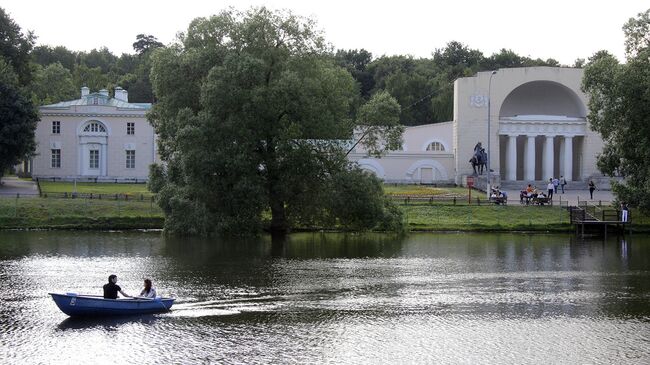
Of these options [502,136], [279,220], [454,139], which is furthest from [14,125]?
[502,136]

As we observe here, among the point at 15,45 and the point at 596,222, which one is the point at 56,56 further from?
the point at 596,222

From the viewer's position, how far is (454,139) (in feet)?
294

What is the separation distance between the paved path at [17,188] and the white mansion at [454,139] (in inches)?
172

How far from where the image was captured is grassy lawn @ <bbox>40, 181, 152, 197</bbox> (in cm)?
7112

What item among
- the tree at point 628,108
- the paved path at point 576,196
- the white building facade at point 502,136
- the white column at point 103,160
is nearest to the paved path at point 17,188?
the white column at point 103,160

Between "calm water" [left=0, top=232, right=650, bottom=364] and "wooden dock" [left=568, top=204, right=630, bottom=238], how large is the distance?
31.7 ft

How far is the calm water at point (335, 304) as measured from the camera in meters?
24.2

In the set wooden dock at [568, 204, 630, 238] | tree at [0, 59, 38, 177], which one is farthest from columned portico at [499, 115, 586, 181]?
tree at [0, 59, 38, 177]

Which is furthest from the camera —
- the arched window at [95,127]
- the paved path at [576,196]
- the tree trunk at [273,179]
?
the arched window at [95,127]

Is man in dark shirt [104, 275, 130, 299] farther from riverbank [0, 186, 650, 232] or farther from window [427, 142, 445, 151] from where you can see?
window [427, 142, 445, 151]

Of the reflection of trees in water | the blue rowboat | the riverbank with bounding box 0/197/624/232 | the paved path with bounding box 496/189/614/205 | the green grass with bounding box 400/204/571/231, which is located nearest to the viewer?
the blue rowboat

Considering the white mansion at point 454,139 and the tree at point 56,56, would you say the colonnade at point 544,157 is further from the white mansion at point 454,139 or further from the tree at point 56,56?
Result: the tree at point 56,56

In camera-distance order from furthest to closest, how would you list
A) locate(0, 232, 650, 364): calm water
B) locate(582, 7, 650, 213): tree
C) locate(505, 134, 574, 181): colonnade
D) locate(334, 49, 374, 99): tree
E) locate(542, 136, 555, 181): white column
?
locate(334, 49, 374, 99): tree → locate(505, 134, 574, 181): colonnade → locate(542, 136, 555, 181): white column → locate(582, 7, 650, 213): tree → locate(0, 232, 650, 364): calm water

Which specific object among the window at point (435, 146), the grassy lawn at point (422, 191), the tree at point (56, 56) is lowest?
the grassy lawn at point (422, 191)
